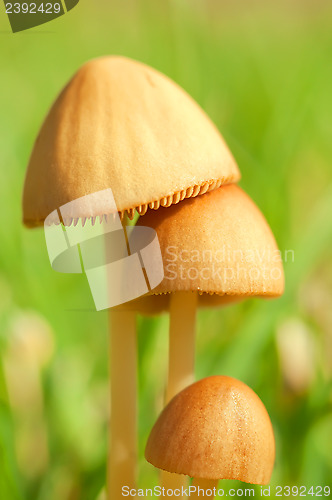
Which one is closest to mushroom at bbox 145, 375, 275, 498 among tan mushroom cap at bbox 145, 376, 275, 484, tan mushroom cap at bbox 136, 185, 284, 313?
tan mushroom cap at bbox 145, 376, 275, 484

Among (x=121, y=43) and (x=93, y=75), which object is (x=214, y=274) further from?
(x=121, y=43)

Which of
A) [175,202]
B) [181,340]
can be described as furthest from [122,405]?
[175,202]

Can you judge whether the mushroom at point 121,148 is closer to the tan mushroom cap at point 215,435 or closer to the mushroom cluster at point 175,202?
the mushroom cluster at point 175,202

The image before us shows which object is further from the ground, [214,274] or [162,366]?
[214,274]

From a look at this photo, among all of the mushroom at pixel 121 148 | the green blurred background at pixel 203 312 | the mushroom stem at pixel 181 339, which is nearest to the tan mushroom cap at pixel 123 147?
the mushroom at pixel 121 148

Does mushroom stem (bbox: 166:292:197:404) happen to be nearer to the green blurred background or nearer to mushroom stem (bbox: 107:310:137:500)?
mushroom stem (bbox: 107:310:137:500)

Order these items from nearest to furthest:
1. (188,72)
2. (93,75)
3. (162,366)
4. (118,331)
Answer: (93,75) → (118,331) → (162,366) → (188,72)

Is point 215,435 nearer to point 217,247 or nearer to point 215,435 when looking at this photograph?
point 215,435

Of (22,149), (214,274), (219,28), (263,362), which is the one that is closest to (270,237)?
(214,274)
